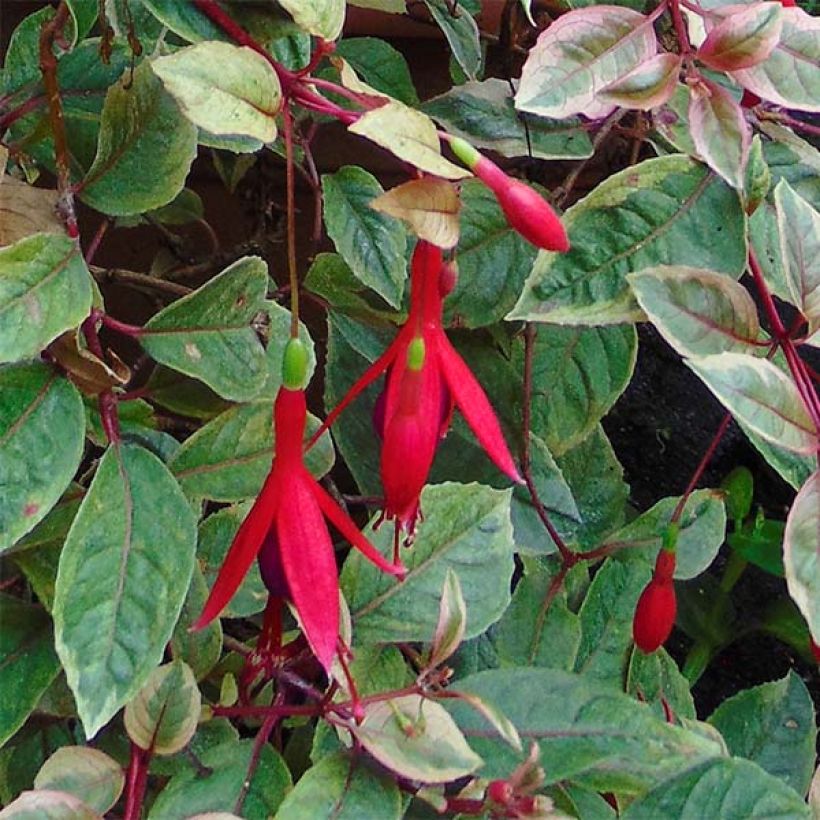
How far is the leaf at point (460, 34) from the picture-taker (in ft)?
2.07

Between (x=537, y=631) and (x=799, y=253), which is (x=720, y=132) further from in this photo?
(x=537, y=631)

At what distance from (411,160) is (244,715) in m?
0.31

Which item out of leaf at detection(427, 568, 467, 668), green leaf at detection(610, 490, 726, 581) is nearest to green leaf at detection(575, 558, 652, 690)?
Answer: green leaf at detection(610, 490, 726, 581)

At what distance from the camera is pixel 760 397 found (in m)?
0.45

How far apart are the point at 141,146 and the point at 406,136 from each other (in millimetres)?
190

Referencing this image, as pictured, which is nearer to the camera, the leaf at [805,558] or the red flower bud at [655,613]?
the leaf at [805,558]

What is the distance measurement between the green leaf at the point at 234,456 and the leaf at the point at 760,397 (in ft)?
0.66

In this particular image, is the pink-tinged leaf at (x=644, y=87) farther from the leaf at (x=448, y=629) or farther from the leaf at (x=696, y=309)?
the leaf at (x=448, y=629)

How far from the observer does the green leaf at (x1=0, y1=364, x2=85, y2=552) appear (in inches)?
17.6

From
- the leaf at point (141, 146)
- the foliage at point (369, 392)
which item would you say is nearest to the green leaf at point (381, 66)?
the foliage at point (369, 392)

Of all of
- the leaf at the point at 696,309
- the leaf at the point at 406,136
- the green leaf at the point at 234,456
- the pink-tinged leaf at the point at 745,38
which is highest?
the leaf at the point at 406,136

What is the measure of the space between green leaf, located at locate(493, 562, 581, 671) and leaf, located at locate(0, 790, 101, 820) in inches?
12.6

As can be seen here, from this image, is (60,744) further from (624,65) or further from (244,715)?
(624,65)

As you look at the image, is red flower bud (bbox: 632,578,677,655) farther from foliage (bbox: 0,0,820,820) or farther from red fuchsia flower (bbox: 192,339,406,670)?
red fuchsia flower (bbox: 192,339,406,670)
